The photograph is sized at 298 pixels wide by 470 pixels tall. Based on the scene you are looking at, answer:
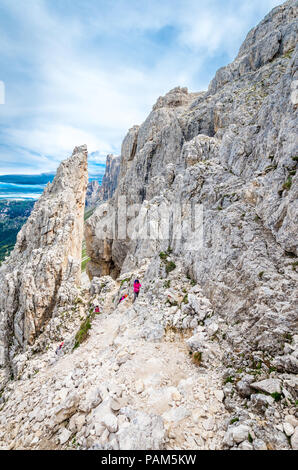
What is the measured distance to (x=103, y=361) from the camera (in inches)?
475

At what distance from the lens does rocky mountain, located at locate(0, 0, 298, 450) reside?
7.06 meters

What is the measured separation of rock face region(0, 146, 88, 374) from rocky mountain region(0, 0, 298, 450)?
282mm

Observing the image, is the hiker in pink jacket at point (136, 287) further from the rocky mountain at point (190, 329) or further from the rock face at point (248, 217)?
the rock face at point (248, 217)

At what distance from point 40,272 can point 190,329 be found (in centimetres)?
2620

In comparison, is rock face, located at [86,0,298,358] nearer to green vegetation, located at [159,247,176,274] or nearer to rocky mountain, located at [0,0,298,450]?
rocky mountain, located at [0,0,298,450]

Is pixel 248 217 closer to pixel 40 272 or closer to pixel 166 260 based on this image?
pixel 166 260

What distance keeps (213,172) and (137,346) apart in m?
17.7

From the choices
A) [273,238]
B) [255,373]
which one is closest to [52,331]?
[255,373]

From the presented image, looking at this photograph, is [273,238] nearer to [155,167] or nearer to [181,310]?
[181,310]

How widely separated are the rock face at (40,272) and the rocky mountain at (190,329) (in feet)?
0.92

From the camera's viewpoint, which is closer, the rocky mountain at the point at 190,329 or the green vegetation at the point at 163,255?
the rocky mountain at the point at 190,329

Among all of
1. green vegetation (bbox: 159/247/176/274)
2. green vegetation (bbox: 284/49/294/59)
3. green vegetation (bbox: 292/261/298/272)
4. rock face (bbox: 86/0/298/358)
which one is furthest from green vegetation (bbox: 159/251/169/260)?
green vegetation (bbox: 284/49/294/59)

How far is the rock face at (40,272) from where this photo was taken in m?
28.3

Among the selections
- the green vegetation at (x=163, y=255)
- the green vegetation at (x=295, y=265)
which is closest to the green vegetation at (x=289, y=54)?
the green vegetation at (x=163, y=255)
